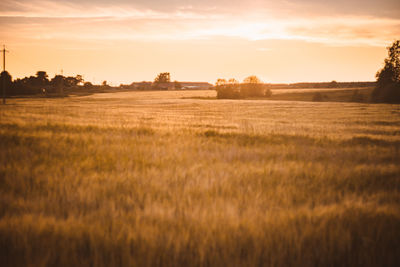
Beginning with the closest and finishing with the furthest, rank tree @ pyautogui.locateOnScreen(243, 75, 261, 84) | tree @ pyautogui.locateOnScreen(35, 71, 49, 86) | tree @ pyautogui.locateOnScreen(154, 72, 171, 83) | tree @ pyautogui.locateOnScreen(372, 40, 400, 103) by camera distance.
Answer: tree @ pyautogui.locateOnScreen(372, 40, 400, 103), tree @ pyautogui.locateOnScreen(243, 75, 261, 84), tree @ pyautogui.locateOnScreen(35, 71, 49, 86), tree @ pyautogui.locateOnScreen(154, 72, 171, 83)

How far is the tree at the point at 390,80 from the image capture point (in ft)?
189

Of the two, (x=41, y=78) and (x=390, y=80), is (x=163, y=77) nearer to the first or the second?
(x=41, y=78)

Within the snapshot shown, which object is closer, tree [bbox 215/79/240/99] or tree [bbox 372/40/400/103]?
tree [bbox 372/40/400/103]

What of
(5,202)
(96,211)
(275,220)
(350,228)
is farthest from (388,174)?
(5,202)

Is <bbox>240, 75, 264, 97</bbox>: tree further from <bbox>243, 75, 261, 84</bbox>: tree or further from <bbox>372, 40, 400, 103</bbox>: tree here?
<bbox>372, 40, 400, 103</bbox>: tree

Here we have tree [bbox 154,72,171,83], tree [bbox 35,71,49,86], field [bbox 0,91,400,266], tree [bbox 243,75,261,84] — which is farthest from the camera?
tree [bbox 154,72,171,83]

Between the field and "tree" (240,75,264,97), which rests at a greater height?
"tree" (240,75,264,97)

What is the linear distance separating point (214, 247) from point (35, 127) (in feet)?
28.4

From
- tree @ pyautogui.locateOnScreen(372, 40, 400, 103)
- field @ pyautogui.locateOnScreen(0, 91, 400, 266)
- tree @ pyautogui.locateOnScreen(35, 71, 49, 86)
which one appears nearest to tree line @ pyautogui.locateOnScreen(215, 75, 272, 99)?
tree @ pyautogui.locateOnScreen(372, 40, 400, 103)

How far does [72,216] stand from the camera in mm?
2037

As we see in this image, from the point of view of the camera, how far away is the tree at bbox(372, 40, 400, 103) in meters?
57.6

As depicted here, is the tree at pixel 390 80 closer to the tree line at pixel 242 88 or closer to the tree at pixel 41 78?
the tree line at pixel 242 88

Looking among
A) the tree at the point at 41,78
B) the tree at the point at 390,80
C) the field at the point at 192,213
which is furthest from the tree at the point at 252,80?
the tree at the point at 41,78

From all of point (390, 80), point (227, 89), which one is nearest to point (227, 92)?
point (227, 89)
